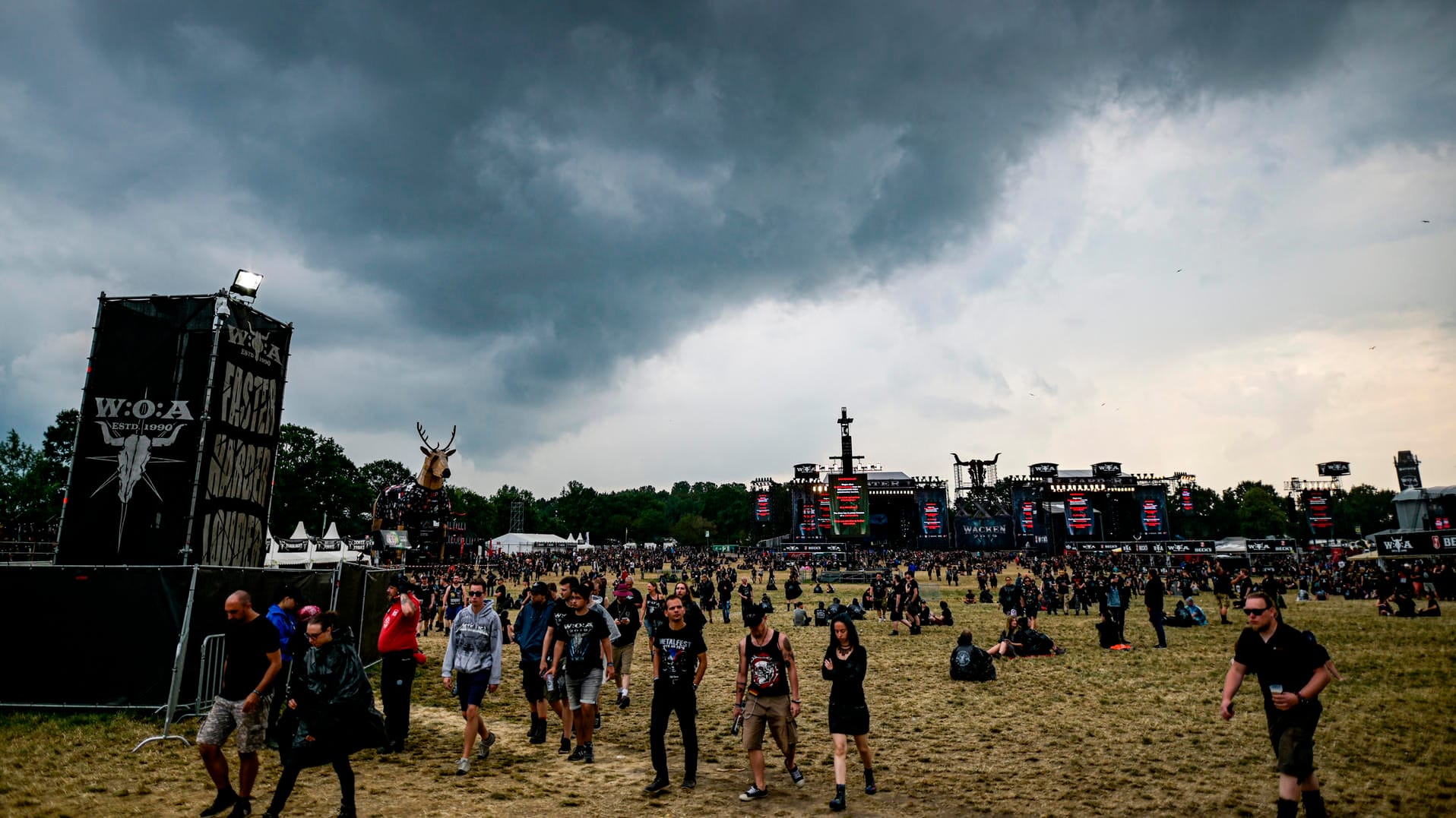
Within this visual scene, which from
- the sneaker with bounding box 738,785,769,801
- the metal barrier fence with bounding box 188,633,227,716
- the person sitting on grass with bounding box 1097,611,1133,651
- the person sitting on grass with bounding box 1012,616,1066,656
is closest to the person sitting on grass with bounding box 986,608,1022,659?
the person sitting on grass with bounding box 1012,616,1066,656

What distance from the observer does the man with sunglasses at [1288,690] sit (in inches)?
206

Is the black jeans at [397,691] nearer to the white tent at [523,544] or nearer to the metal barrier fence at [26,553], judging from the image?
the metal barrier fence at [26,553]

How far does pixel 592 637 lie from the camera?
7.88m

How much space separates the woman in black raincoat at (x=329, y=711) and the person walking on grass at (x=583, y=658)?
7.45 ft

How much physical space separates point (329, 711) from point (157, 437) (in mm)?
10412

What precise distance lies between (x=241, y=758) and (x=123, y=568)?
585 centimetres

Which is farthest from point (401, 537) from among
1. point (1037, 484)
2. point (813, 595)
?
point (1037, 484)

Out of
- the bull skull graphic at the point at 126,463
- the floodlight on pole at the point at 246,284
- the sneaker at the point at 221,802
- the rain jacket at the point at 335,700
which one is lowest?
the sneaker at the point at 221,802

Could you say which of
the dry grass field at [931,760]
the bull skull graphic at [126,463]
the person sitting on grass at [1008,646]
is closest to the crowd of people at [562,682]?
the dry grass field at [931,760]

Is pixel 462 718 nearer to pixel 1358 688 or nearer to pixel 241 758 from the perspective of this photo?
pixel 241 758

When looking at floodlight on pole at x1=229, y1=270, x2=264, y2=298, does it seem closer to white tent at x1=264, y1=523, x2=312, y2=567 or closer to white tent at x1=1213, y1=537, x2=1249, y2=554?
white tent at x1=264, y1=523, x2=312, y2=567

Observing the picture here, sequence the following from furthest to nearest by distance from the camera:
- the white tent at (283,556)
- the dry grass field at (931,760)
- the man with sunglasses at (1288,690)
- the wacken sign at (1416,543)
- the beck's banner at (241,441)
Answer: the wacken sign at (1416,543) < the white tent at (283,556) < the beck's banner at (241,441) < the dry grass field at (931,760) < the man with sunglasses at (1288,690)

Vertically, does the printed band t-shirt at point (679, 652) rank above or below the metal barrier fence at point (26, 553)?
below

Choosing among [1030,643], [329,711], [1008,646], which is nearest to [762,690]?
[329,711]
